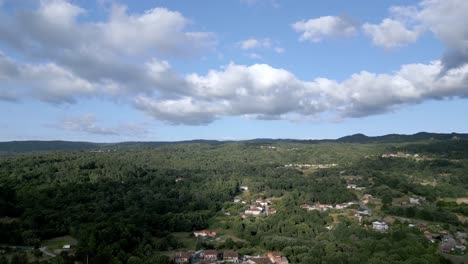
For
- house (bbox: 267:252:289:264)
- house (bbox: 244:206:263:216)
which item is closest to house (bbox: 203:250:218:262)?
house (bbox: 267:252:289:264)

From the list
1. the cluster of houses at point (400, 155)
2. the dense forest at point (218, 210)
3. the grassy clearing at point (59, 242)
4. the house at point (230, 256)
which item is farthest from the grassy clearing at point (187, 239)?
the cluster of houses at point (400, 155)

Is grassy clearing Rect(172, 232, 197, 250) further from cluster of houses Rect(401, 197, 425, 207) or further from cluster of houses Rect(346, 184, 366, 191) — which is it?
cluster of houses Rect(346, 184, 366, 191)

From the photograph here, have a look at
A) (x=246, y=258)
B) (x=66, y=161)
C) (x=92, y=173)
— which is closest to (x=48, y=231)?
(x=246, y=258)

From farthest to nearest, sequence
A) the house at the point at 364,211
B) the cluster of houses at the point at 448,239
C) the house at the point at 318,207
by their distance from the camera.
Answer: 1. the house at the point at 318,207
2. the house at the point at 364,211
3. the cluster of houses at the point at 448,239

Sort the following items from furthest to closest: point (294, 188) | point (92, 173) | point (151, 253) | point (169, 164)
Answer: point (169, 164) < point (294, 188) < point (92, 173) < point (151, 253)

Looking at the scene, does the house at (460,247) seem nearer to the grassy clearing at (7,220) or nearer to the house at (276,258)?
the house at (276,258)

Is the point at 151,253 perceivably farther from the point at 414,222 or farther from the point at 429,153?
the point at 429,153

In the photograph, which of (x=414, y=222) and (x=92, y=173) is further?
(x=92, y=173)
